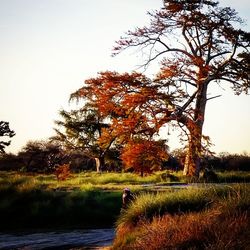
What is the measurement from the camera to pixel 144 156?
21453 millimetres

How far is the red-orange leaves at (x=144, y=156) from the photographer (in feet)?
69.5

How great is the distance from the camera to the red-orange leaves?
21172 millimetres

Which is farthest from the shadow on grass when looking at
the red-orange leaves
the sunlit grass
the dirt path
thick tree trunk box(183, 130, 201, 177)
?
the sunlit grass

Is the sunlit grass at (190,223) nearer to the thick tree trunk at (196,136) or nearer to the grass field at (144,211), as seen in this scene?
the grass field at (144,211)

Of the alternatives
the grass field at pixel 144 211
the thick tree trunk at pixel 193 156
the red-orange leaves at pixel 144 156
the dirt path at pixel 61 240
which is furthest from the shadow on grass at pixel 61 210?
the thick tree trunk at pixel 193 156

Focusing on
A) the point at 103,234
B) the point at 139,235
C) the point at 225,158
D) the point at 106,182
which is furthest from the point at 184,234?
the point at 225,158

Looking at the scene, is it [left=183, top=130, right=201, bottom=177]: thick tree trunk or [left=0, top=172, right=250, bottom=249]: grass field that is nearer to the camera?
[left=0, top=172, right=250, bottom=249]: grass field

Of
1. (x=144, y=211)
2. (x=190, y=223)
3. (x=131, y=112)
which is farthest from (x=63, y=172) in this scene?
(x=190, y=223)

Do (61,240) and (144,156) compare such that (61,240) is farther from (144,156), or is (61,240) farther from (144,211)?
(144,156)

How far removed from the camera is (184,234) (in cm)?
904

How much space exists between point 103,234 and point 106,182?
10143 mm

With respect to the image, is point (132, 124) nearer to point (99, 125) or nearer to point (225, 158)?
point (99, 125)

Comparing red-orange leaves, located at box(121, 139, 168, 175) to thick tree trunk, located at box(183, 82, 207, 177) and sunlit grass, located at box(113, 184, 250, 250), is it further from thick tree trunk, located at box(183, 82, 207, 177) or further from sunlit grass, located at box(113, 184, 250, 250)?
sunlit grass, located at box(113, 184, 250, 250)

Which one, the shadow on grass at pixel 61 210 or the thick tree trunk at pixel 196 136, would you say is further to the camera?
the thick tree trunk at pixel 196 136
